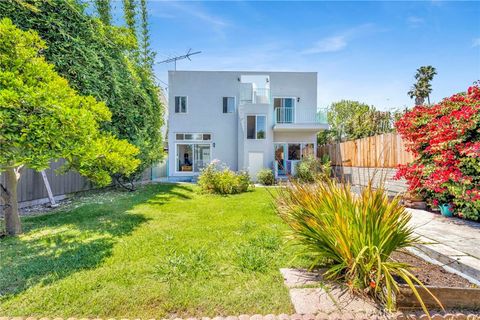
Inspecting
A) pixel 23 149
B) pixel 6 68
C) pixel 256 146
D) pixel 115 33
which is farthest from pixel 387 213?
pixel 256 146

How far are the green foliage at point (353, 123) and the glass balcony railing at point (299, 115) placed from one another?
2.39 metres

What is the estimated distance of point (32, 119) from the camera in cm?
374

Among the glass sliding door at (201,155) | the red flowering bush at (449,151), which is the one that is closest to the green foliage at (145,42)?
the glass sliding door at (201,155)

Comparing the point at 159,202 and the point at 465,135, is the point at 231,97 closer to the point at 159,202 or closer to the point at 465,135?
the point at 159,202

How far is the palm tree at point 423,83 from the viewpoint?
26359 mm

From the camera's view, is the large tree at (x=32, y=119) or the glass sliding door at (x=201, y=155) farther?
the glass sliding door at (x=201, y=155)

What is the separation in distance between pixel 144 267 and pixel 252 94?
1550 cm

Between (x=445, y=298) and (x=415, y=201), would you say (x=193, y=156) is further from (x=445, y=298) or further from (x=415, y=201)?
(x=445, y=298)

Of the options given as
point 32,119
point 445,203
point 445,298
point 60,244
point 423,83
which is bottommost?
point 60,244

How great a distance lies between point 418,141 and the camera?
23.0 ft

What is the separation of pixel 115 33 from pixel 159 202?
7087 mm

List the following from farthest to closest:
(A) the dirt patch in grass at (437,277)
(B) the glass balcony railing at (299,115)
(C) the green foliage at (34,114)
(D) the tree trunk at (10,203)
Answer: (B) the glass balcony railing at (299,115) → (D) the tree trunk at (10,203) → (C) the green foliage at (34,114) → (A) the dirt patch in grass at (437,277)

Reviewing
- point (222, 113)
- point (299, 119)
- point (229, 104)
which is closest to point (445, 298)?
point (299, 119)

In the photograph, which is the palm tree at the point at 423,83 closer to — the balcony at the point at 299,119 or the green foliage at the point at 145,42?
the balcony at the point at 299,119
